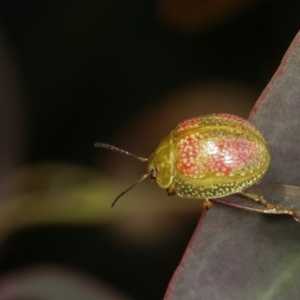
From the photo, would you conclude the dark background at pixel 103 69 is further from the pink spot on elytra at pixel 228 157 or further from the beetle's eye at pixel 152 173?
the pink spot on elytra at pixel 228 157

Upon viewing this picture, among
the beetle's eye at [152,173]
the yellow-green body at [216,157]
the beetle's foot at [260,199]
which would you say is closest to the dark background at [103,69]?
the beetle's eye at [152,173]

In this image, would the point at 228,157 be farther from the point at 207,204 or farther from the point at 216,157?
the point at 207,204

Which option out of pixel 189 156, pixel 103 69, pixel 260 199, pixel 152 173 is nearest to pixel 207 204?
pixel 260 199

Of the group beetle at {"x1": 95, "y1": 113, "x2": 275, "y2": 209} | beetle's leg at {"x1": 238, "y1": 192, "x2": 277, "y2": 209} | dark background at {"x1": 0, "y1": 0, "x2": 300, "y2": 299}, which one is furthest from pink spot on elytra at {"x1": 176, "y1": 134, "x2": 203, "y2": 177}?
dark background at {"x1": 0, "y1": 0, "x2": 300, "y2": 299}

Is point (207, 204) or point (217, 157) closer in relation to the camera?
point (207, 204)

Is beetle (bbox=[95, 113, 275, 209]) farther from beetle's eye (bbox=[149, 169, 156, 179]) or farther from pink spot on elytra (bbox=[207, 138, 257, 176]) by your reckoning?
beetle's eye (bbox=[149, 169, 156, 179])
